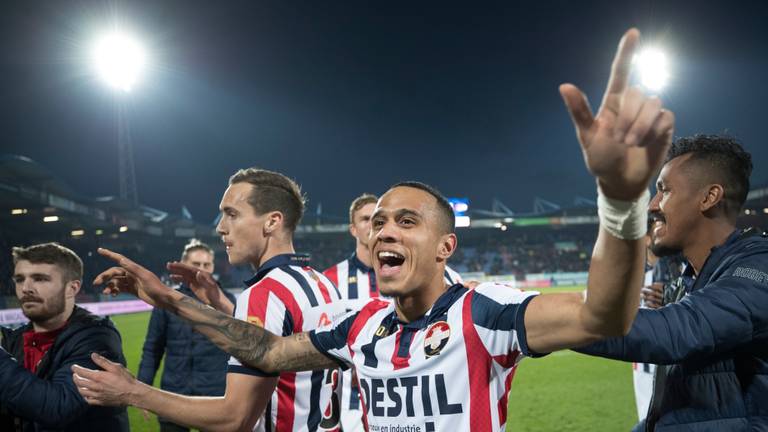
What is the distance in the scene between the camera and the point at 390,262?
233 centimetres

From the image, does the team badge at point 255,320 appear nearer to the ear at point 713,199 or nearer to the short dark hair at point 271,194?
the short dark hair at point 271,194

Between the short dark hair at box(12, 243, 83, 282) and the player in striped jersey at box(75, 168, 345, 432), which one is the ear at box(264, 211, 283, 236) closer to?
the player in striped jersey at box(75, 168, 345, 432)

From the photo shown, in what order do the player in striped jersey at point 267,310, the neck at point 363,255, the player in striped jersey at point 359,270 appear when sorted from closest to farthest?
the player in striped jersey at point 267,310, the player in striped jersey at point 359,270, the neck at point 363,255

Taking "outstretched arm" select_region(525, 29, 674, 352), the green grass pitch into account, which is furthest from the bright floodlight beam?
"outstretched arm" select_region(525, 29, 674, 352)

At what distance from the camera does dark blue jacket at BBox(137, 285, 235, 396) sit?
5.20 metres

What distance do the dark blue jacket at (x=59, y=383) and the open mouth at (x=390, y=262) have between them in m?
1.88

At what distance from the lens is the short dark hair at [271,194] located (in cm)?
319

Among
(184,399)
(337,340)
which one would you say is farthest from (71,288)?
(337,340)

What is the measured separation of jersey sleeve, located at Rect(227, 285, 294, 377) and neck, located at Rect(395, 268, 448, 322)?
0.66 m

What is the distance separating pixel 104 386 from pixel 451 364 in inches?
59.0

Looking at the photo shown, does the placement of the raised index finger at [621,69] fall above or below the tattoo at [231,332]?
above

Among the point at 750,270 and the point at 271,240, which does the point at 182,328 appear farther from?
the point at 750,270

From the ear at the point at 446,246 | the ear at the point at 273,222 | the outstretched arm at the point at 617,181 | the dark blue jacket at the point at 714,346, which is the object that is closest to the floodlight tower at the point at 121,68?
the ear at the point at 273,222

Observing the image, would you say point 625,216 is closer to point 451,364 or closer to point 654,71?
point 451,364
